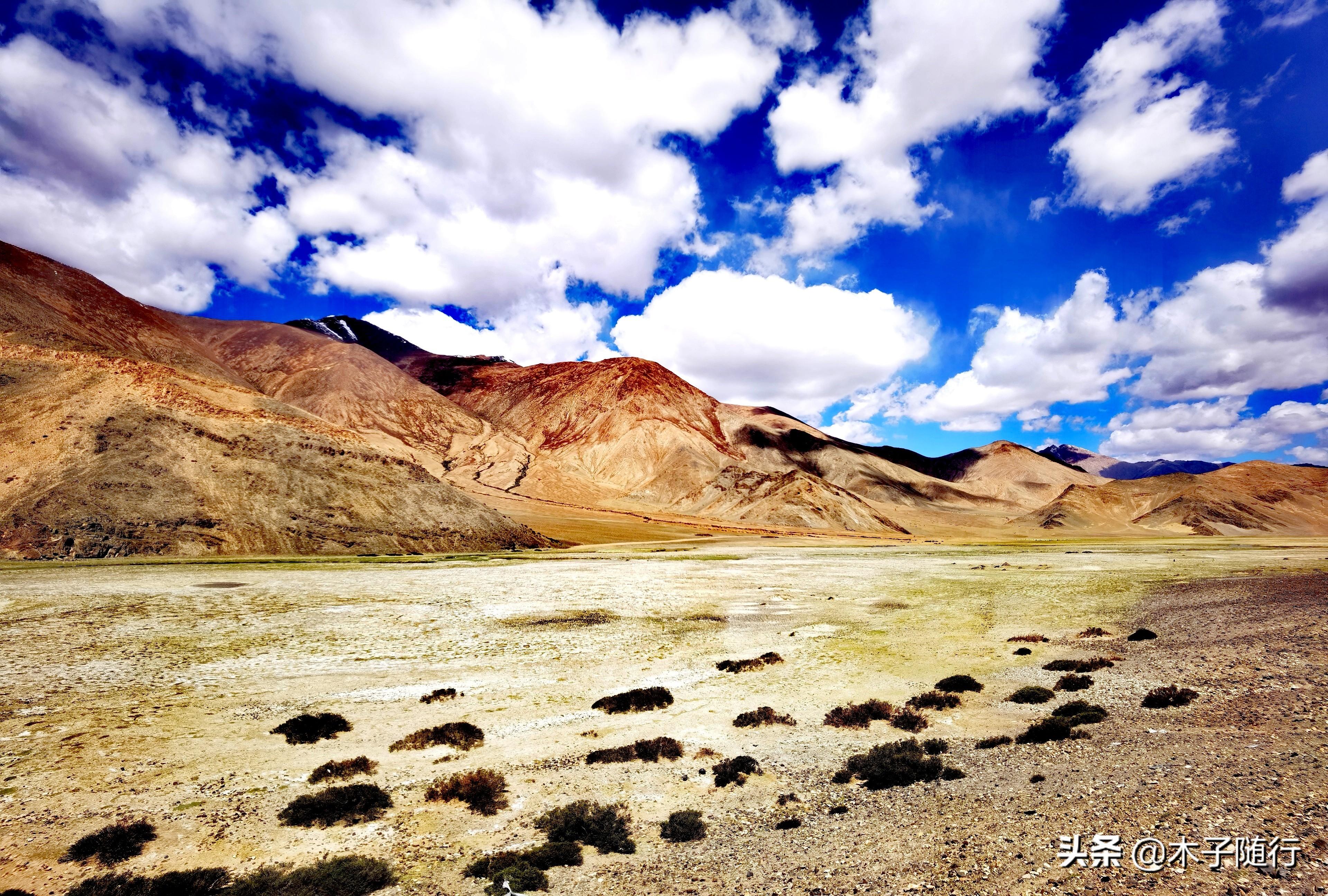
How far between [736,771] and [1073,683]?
42.3ft

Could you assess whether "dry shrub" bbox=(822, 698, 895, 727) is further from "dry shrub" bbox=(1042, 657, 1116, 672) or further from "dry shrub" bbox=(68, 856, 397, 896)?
"dry shrub" bbox=(68, 856, 397, 896)

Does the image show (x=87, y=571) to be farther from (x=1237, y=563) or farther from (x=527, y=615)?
(x=1237, y=563)

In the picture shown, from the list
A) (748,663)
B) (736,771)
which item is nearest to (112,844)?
(736,771)

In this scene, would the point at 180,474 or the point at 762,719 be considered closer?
the point at 762,719

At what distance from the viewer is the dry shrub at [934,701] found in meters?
18.0

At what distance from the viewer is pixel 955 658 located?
24312mm

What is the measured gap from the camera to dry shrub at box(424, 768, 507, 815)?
12.2 m

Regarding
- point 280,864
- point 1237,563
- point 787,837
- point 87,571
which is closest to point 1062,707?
point 787,837

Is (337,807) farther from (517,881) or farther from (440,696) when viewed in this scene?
(440,696)

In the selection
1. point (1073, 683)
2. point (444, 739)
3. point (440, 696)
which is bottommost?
point (440, 696)

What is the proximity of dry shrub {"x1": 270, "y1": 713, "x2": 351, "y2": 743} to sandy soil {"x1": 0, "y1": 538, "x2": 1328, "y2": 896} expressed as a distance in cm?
29

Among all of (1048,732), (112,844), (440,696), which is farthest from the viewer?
(440,696)

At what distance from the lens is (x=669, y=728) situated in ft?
55.5

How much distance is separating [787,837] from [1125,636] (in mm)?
23991
